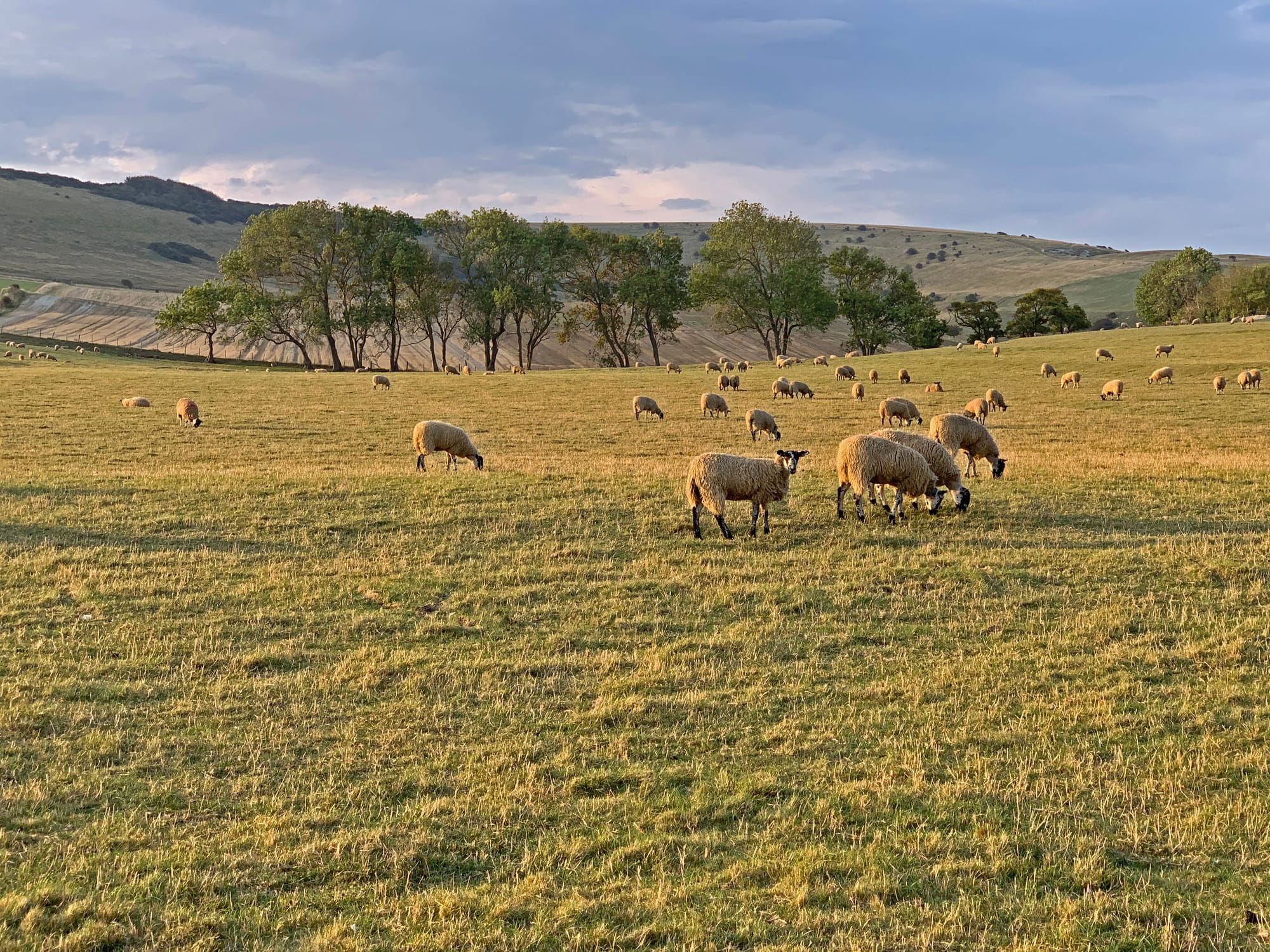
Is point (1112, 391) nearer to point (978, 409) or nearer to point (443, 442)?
point (978, 409)

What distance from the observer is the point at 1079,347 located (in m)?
62.8

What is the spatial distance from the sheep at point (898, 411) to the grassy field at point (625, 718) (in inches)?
484

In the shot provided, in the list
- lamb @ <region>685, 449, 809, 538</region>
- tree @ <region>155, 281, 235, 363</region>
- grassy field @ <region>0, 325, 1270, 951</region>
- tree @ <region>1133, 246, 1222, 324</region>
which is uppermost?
tree @ <region>1133, 246, 1222, 324</region>

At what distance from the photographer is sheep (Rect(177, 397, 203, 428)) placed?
33.9 metres

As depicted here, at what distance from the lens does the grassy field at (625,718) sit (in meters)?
5.65

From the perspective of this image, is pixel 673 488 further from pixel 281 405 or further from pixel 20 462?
pixel 281 405

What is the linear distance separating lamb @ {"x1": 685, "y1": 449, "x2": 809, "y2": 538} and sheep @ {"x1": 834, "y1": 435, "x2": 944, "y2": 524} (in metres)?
1.32

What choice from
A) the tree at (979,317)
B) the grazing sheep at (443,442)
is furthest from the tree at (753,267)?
the grazing sheep at (443,442)

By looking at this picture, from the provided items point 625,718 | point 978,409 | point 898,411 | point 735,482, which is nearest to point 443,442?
point 735,482

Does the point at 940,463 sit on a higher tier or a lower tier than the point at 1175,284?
lower

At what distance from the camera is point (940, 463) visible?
A: 56.5 ft

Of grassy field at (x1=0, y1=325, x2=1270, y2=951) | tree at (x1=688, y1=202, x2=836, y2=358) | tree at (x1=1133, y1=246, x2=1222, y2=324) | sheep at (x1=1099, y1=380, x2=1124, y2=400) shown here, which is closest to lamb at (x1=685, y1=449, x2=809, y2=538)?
grassy field at (x1=0, y1=325, x2=1270, y2=951)

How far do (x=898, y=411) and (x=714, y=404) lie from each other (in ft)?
26.7

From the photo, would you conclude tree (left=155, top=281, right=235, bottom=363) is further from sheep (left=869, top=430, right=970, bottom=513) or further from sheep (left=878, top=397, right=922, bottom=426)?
sheep (left=869, top=430, right=970, bottom=513)
